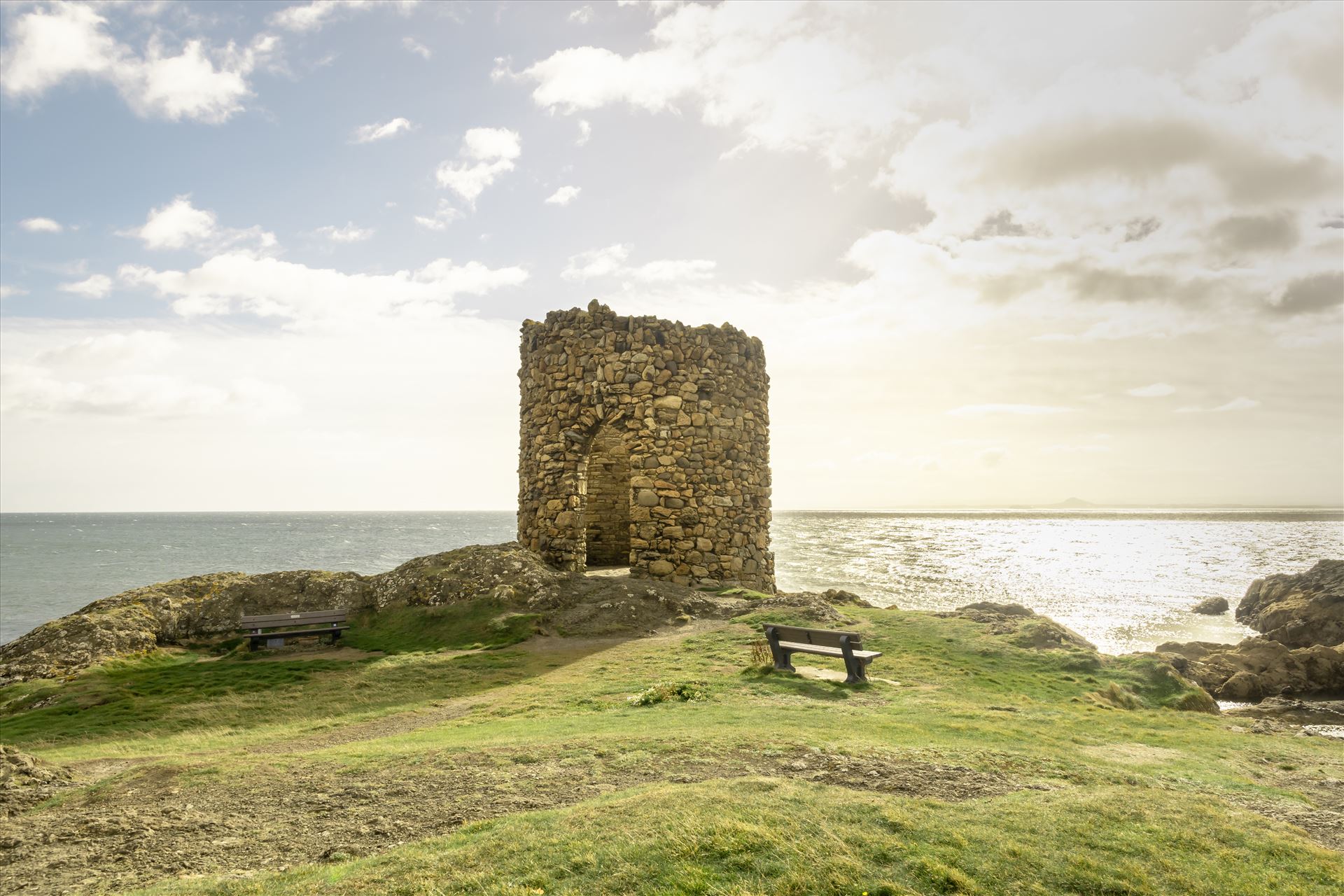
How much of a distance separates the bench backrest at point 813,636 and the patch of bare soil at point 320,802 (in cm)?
392

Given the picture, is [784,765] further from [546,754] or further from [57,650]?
[57,650]

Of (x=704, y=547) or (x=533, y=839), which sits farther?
(x=704, y=547)

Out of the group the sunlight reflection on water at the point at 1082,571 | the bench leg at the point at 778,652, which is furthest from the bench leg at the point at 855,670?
the sunlight reflection on water at the point at 1082,571

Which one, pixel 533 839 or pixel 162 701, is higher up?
pixel 533 839

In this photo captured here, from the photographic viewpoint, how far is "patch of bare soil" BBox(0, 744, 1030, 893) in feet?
15.7

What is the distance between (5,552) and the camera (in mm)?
67938

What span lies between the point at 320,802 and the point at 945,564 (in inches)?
1774

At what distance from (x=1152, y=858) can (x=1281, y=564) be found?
175 feet

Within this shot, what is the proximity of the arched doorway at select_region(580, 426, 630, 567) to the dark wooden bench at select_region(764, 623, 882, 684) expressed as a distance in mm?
14697

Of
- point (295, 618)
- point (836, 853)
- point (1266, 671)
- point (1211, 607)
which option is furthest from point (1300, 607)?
point (295, 618)

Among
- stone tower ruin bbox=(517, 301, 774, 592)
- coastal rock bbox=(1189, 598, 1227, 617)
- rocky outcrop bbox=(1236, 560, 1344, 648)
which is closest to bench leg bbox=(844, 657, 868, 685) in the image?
stone tower ruin bbox=(517, 301, 774, 592)

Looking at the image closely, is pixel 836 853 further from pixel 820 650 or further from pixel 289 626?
pixel 289 626

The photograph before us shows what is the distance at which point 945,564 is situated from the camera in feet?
151

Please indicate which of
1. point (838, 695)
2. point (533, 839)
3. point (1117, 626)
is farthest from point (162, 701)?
point (1117, 626)
